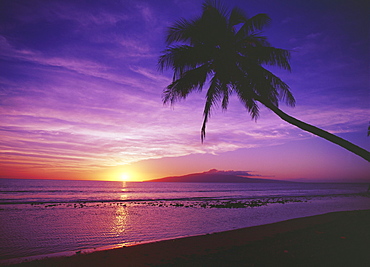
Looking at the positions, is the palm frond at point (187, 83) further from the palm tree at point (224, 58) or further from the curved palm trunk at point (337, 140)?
the curved palm trunk at point (337, 140)

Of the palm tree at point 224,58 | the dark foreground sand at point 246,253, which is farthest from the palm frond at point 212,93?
the dark foreground sand at point 246,253

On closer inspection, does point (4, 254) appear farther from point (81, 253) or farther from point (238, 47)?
point (238, 47)

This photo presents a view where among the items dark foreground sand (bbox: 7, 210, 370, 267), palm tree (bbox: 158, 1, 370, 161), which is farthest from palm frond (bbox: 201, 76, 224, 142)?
dark foreground sand (bbox: 7, 210, 370, 267)

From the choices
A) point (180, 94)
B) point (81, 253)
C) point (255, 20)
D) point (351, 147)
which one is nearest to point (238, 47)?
point (255, 20)

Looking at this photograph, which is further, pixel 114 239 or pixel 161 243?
pixel 114 239

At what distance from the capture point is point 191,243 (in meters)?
9.28

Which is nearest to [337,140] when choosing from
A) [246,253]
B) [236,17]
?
[246,253]

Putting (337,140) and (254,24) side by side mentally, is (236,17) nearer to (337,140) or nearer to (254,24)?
(254,24)

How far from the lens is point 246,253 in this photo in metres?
7.23

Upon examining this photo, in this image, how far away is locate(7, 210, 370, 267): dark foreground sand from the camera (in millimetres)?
6230

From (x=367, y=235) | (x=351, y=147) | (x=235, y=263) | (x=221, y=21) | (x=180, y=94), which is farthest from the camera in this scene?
(x=180, y=94)

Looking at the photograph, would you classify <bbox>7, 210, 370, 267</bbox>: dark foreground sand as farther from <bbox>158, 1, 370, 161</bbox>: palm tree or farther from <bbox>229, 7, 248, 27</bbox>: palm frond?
<bbox>229, 7, 248, 27</bbox>: palm frond

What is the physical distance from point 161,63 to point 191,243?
7994mm

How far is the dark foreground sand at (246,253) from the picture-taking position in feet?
20.4
